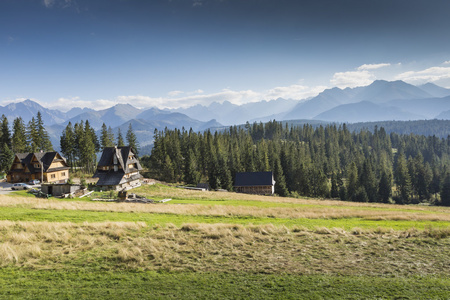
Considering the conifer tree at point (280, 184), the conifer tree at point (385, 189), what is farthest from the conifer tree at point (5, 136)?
the conifer tree at point (385, 189)

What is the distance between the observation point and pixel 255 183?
7788 centimetres

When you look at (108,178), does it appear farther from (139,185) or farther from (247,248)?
(247,248)

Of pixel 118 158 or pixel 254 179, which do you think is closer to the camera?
pixel 118 158

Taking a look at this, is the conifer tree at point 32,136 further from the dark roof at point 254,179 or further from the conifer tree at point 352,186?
the conifer tree at point 352,186

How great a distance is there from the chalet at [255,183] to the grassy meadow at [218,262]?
58.0m

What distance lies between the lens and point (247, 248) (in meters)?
15.0

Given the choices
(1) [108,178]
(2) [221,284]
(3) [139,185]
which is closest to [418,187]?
(3) [139,185]

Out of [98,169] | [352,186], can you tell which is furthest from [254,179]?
[98,169]

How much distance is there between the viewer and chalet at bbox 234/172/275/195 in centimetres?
7700

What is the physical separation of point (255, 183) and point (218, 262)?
65.7 metres

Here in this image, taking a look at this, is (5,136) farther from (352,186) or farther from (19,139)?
(352,186)

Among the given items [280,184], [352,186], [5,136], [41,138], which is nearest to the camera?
[5,136]

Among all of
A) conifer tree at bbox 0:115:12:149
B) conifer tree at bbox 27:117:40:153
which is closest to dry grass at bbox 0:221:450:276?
conifer tree at bbox 27:117:40:153

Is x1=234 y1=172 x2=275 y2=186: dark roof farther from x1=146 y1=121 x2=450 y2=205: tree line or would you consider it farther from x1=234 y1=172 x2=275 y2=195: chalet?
x1=146 y1=121 x2=450 y2=205: tree line
